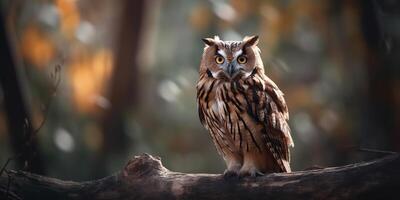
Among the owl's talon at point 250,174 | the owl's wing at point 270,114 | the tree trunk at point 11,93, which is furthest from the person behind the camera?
the tree trunk at point 11,93

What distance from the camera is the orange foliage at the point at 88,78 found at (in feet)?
25.8

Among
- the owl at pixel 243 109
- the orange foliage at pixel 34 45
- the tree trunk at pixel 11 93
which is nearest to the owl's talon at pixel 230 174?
the owl at pixel 243 109

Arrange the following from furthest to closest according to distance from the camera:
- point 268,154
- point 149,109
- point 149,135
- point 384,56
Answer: point 149,109 → point 149,135 → point 384,56 → point 268,154

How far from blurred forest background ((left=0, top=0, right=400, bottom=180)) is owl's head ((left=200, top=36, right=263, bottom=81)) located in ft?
3.79

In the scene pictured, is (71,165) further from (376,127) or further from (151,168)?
(151,168)

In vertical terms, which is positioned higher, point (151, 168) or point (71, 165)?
point (71, 165)

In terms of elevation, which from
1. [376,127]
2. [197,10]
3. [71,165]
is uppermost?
[197,10]

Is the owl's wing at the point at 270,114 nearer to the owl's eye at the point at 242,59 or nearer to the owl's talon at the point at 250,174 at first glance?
the owl's eye at the point at 242,59

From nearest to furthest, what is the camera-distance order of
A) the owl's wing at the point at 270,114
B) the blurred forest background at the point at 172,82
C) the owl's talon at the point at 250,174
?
the owl's talon at the point at 250,174 → the owl's wing at the point at 270,114 → the blurred forest background at the point at 172,82

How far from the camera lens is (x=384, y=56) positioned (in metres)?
5.75

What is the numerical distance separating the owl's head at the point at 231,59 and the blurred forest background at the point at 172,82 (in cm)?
115

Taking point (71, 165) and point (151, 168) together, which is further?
point (71, 165)

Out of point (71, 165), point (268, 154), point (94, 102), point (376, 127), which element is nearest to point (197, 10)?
point (94, 102)

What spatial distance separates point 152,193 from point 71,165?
3.50 m
